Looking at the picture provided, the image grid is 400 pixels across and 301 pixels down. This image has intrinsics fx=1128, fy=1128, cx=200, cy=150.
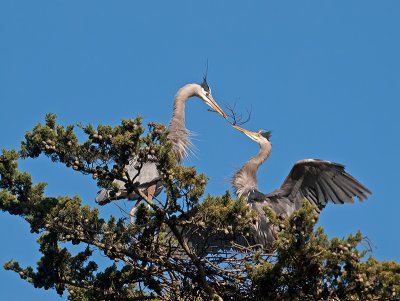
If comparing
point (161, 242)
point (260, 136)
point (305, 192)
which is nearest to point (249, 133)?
point (260, 136)

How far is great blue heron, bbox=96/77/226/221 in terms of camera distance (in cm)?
1413

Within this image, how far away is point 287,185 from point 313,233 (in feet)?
13.2

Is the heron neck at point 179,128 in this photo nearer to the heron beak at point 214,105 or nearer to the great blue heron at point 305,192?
the heron beak at point 214,105

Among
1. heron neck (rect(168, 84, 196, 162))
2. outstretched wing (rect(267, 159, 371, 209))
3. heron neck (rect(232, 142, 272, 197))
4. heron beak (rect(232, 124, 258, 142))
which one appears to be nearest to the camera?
outstretched wing (rect(267, 159, 371, 209))

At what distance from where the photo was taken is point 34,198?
11500mm

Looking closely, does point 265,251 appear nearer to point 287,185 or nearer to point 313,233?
point 287,185

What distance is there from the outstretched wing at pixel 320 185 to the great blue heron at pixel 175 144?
1.53 metres

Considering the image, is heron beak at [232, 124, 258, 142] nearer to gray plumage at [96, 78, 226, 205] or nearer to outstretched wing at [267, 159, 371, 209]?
gray plumage at [96, 78, 226, 205]

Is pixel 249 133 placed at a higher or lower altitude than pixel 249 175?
higher

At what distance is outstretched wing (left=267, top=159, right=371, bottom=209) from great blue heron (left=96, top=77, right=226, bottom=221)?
1.53 m

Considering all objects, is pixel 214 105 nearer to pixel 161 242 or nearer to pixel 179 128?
pixel 179 128

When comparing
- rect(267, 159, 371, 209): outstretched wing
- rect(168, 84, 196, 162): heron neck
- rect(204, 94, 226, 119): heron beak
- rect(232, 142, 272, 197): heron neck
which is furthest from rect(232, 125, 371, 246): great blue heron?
rect(204, 94, 226, 119): heron beak

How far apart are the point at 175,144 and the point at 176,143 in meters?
0.07

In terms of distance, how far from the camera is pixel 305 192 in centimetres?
1441
